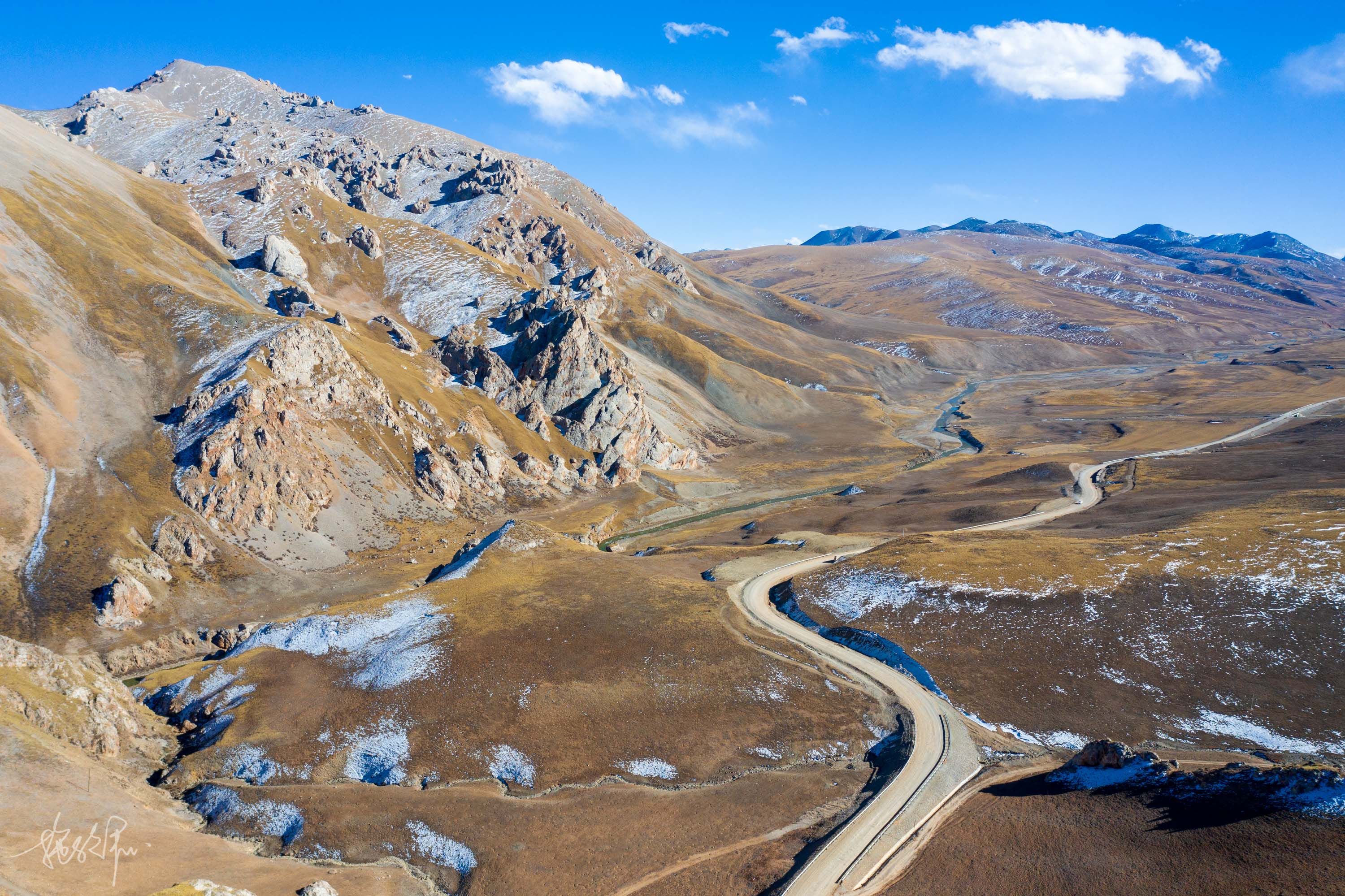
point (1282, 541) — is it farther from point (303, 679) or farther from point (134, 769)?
point (134, 769)

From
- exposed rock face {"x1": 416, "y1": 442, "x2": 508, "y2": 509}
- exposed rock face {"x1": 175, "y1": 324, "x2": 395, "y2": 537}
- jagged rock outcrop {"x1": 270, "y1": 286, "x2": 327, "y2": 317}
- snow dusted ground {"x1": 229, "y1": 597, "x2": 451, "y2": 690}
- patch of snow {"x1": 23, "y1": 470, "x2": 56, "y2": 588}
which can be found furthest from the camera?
jagged rock outcrop {"x1": 270, "y1": 286, "x2": 327, "y2": 317}

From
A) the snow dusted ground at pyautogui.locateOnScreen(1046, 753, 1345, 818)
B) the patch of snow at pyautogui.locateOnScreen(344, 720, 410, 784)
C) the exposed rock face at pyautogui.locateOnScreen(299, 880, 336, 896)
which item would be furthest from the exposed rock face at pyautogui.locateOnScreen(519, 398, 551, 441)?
the snow dusted ground at pyautogui.locateOnScreen(1046, 753, 1345, 818)

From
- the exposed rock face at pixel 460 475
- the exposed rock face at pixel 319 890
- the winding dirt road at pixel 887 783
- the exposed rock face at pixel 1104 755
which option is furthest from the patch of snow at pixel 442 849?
the exposed rock face at pixel 460 475

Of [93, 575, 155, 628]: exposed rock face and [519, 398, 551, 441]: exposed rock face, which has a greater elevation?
[519, 398, 551, 441]: exposed rock face

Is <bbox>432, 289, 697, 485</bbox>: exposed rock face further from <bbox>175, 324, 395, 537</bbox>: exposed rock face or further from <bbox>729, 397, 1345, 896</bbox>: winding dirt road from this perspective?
<bbox>729, 397, 1345, 896</bbox>: winding dirt road

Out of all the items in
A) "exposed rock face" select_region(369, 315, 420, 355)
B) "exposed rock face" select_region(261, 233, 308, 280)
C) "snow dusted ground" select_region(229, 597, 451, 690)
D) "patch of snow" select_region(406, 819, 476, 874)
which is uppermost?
"exposed rock face" select_region(261, 233, 308, 280)

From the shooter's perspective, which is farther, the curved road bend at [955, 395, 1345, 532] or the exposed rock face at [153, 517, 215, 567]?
the curved road bend at [955, 395, 1345, 532]

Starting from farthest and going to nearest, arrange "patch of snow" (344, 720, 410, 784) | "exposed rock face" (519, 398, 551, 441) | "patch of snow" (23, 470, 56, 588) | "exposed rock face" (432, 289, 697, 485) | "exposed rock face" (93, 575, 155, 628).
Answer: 1. "exposed rock face" (432, 289, 697, 485)
2. "exposed rock face" (519, 398, 551, 441)
3. "patch of snow" (23, 470, 56, 588)
4. "exposed rock face" (93, 575, 155, 628)
5. "patch of snow" (344, 720, 410, 784)
